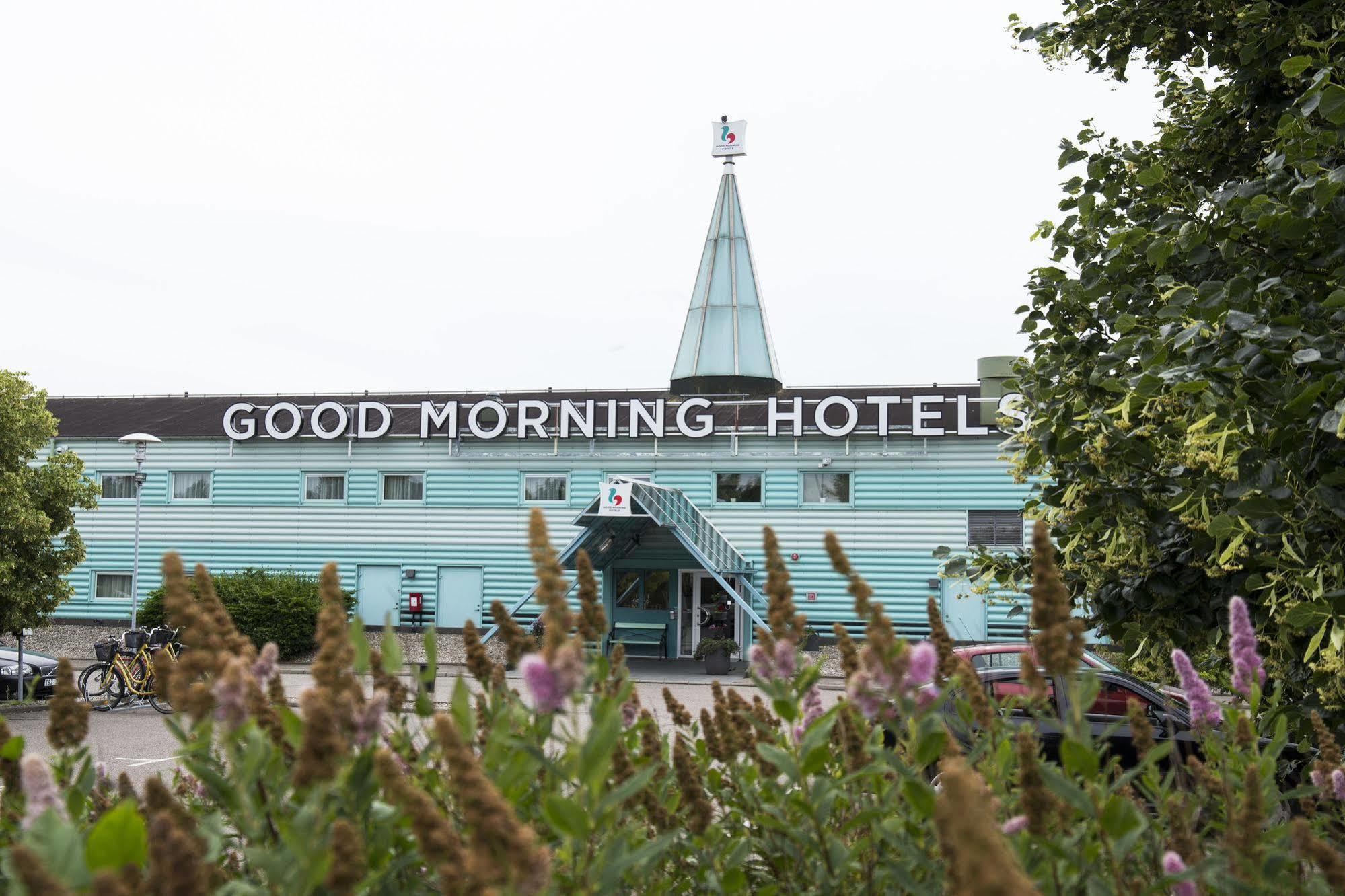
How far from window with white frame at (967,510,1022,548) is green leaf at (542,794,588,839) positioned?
81.1 ft

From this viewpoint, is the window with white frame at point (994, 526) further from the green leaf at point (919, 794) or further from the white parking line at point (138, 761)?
the green leaf at point (919, 794)

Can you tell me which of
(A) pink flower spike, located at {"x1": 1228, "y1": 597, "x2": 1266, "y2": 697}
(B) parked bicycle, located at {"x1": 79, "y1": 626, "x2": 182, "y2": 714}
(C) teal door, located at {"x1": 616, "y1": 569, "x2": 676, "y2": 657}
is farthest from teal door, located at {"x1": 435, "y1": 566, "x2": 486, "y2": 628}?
(A) pink flower spike, located at {"x1": 1228, "y1": 597, "x2": 1266, "y2": 697}

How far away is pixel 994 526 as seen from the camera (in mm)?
25625

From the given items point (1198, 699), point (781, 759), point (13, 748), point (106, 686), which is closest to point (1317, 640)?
point (1198, 699)

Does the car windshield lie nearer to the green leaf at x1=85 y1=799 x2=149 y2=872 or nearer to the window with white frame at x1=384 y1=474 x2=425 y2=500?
the green leaf at x1=85 y1=799 x2=149 y2=872

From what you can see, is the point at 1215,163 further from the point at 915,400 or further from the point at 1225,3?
the point at 915,400

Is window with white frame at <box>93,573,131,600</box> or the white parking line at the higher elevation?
window with white frame at <box>93,573,131,600</box>

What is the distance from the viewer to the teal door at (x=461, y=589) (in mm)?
27594

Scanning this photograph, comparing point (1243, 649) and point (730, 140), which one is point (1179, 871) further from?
point (730, 140)

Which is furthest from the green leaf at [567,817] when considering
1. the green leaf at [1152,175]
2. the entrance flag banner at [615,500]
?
the entrance flag banner at [615,500]

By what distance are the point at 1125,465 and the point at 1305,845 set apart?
3.39 meters

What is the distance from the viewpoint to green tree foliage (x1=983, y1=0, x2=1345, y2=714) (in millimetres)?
3463

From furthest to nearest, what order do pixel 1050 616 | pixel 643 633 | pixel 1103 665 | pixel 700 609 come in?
pixel 700 609, pixel 643 633, pixel 1103 665, pixel 1050 616

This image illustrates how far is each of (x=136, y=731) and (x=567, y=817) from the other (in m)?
15.1
